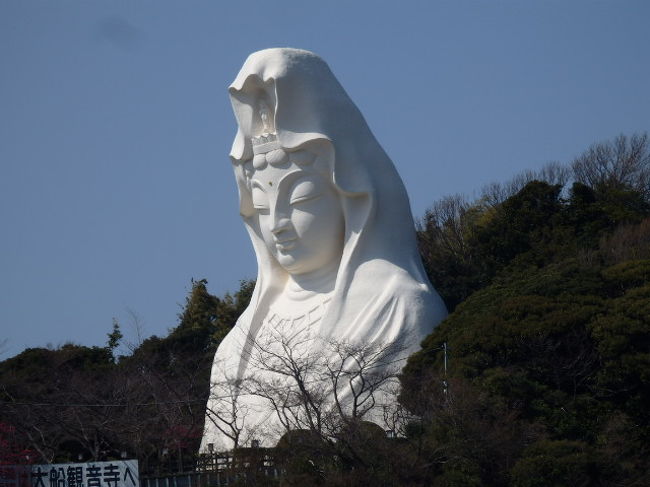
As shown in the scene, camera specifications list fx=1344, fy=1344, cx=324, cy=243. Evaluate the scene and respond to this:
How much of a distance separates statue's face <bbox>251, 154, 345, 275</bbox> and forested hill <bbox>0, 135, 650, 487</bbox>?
2.28 m

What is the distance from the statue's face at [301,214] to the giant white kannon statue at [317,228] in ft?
→ 0.05

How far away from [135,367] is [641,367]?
10040 millimetres

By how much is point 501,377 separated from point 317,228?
4.65 meters

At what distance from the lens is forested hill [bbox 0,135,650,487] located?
14.8 metres

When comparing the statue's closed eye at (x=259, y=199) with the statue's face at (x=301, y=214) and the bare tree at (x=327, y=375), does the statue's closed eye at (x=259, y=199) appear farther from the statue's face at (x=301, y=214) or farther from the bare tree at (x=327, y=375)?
the bare tree at (x=327, y=375)

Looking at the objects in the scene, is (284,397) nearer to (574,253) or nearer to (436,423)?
(436,423)

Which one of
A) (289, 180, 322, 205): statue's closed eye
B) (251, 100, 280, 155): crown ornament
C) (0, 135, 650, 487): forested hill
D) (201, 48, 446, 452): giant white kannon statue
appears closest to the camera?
(0, 135, 650, 487): forested hill

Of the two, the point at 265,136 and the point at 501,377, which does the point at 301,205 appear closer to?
the point at 265,136

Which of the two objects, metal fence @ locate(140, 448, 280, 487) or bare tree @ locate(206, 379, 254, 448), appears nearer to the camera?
metal fence @ locate(140, 448, 280, 487)

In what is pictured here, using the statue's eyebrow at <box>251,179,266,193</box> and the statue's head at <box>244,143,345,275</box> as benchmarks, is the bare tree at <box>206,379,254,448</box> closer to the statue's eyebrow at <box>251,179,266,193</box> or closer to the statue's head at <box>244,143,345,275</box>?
the statue's head at <box>244,143,345,275</box>

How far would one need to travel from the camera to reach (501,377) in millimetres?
16156

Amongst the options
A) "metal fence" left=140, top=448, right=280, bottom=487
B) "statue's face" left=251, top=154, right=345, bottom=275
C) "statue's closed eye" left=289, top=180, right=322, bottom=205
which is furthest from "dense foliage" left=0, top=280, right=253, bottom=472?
"statue's closed eye" left=289, top=180, right=322, bottom=205

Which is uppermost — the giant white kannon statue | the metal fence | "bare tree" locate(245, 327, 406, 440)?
the giant white kannon statue

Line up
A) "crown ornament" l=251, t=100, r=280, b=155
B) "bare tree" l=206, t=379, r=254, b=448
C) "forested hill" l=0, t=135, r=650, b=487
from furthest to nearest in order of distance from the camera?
"crown ornament" l=251, t=100, r=280, b=155 < "bare tree" l=206, t=379, r=254, b=448 < "forested hill" l=0, t=135, r=650, b=487
